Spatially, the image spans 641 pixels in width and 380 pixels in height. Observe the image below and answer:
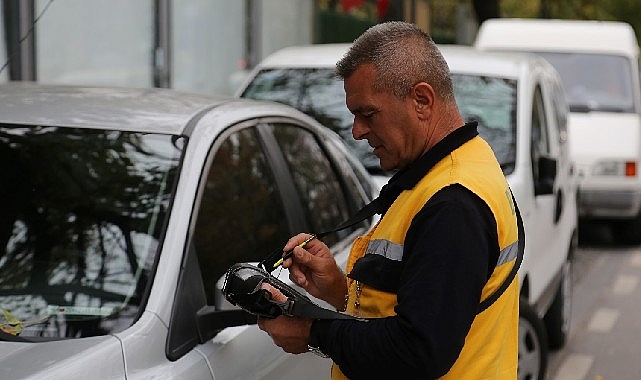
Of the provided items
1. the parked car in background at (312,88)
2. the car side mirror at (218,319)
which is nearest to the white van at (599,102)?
the parked car in background at (312,88)

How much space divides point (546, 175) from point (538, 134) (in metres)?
0.81

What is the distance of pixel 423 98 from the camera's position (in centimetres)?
251

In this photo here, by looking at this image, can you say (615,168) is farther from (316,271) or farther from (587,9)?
(587,9)

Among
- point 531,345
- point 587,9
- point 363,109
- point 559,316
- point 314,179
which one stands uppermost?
point 363,109

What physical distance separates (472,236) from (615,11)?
1350 inches

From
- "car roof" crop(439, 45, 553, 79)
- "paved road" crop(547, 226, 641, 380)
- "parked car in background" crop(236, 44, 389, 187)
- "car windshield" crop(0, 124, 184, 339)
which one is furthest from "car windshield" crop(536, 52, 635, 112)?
"car windshield" crop(0, 124, 184, 339)

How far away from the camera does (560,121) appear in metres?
9.06

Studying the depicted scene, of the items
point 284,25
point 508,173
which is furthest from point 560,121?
point 284,25

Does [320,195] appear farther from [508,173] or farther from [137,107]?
[508,173]

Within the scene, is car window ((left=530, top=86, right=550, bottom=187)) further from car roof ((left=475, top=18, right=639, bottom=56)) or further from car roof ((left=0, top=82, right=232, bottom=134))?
A: car roof ((left=475, top=18, right=639, bottom=56))

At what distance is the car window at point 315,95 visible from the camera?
7.23 m

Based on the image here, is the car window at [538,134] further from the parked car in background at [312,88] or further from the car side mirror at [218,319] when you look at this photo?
the car side mirror at [218,319]

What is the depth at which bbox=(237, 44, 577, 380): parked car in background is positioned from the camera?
22.7ft

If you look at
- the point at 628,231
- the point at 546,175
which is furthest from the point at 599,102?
the point at 546,175
